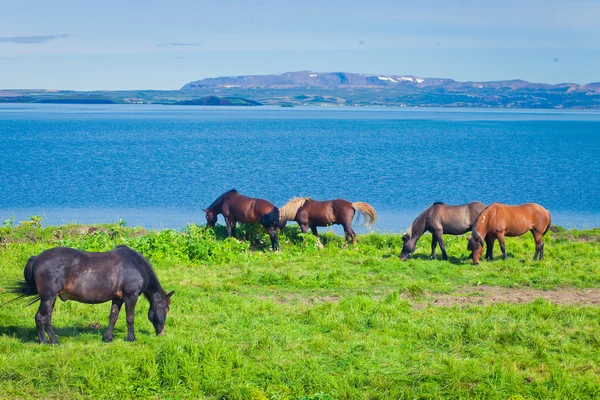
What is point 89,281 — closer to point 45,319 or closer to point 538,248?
point 45,319

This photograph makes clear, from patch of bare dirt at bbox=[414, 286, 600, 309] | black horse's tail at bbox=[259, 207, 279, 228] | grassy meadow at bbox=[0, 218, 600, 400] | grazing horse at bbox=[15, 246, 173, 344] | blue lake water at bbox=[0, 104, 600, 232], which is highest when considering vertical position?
grazing horse at bbox=[15, 246, 173, 344]

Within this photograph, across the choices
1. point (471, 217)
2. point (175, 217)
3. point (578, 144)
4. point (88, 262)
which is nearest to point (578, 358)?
point (88, 262)

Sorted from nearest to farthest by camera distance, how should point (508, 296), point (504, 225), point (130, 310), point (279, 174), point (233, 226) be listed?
point (130, 310) < point (508, 296) < point (504, 225) < point (233, 226) < point (279, 174)

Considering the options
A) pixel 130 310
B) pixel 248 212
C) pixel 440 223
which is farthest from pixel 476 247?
pixel 130 310

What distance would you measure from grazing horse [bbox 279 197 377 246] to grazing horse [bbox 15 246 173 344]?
32.2 feet

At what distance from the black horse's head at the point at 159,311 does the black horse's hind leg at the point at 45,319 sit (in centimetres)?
141

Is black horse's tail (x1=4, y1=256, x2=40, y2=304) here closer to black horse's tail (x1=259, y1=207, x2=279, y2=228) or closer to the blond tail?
black horse's tail (x1=259, y1=207, x2=279, y2=228)

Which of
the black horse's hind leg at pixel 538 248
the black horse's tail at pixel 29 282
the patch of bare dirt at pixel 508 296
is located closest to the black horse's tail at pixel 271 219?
the patch of bare dirt at pixel 508 296

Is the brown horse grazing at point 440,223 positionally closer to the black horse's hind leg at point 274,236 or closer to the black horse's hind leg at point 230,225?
the black horse's hind leg at point 274,236

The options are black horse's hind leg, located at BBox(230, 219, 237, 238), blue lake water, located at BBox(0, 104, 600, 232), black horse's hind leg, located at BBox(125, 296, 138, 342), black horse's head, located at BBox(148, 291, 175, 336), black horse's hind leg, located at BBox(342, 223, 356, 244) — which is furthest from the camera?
blue lake water, located at BBox(0, 104, 600, 232)

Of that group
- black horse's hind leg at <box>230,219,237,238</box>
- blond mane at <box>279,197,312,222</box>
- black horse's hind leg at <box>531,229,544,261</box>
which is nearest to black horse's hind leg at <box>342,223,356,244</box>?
blond mane at <box>279,197,312,222</box>

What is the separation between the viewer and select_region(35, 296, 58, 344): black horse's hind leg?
10.4 meters

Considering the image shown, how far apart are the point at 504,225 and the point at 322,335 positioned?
26.1 ft

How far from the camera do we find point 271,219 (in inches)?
793
